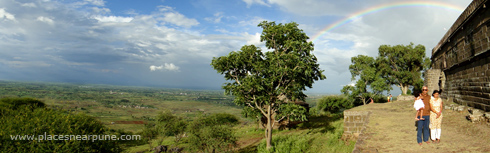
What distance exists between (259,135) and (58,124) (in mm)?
21354

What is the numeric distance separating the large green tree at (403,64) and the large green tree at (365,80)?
1.79m

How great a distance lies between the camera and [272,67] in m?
16.5

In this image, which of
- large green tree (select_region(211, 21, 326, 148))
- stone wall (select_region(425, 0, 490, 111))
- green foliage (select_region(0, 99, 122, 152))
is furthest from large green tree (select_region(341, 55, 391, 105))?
green foliage (select_region(0, 99, 122, 152))

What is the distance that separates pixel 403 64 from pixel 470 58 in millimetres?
34082

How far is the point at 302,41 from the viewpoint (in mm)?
18094

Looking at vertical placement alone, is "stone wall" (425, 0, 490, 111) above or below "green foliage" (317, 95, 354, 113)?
above

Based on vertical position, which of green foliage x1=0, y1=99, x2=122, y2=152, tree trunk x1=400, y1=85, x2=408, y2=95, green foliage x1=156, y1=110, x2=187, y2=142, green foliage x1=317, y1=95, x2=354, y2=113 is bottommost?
green foliage x1=156, y1=110, x2=187, y2=142

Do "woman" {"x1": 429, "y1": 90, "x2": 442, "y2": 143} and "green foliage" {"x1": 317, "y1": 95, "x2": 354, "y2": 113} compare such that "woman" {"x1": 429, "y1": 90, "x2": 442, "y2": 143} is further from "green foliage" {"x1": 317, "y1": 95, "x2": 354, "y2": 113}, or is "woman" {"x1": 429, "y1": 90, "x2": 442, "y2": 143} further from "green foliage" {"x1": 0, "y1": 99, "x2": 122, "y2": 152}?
"green foliage" {"x1": 317, "y1": 95, "x2": 354, "y2": 113}

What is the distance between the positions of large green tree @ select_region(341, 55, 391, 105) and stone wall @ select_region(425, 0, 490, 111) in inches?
704

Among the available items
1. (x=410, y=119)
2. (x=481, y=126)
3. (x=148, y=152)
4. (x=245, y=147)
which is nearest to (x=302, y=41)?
(x=410, y=119)

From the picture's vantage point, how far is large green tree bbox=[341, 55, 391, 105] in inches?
1612

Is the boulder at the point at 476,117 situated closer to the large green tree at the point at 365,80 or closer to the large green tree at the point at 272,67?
the large green tree at the point at 272,67

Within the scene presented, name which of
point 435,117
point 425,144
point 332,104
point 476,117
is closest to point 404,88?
point 332,104

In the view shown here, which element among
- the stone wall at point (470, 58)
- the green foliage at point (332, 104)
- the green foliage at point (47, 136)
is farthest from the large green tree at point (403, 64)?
the green foliage at point (47, 136)
